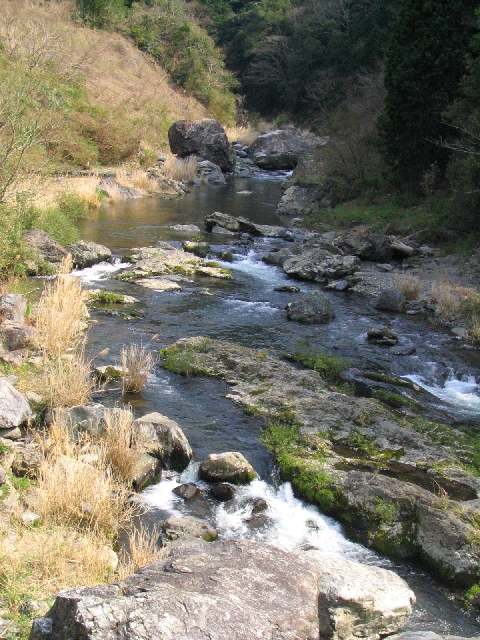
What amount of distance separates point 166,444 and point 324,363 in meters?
4.44

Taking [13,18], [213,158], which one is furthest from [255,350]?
[13,18]

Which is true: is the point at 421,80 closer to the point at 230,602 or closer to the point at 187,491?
the point at 187,491

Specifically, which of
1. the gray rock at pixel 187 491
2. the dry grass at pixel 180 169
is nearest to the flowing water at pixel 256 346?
the gray rock at pixel 187 491

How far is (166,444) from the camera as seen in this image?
7891 millimetres

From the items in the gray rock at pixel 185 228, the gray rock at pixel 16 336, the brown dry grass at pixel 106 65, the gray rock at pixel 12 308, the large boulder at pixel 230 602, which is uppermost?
the brown dry grass at pixel 106 65

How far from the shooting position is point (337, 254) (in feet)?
66.2

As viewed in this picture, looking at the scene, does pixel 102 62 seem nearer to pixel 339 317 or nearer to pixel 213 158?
pixel 213 158

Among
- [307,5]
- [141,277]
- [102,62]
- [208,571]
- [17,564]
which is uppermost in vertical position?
[307,5]

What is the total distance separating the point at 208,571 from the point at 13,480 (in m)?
3.08

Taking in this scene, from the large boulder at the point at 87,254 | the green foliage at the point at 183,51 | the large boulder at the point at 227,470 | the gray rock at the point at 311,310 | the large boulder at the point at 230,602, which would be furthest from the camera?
the green foliage at the point at 183,51

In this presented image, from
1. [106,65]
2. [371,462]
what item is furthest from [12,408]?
[106,65]

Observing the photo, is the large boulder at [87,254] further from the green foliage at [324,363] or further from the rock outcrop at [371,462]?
the green foliage at [324,363]

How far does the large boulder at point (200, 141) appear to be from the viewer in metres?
40.1

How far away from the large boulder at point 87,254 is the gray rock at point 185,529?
1129cm
